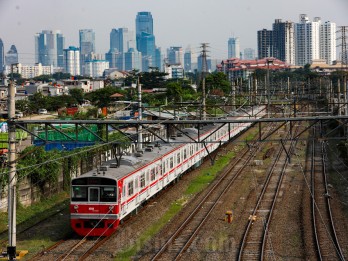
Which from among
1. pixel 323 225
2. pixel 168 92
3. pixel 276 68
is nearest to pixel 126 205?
pixel 323 225

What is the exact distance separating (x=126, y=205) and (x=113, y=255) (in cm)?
215

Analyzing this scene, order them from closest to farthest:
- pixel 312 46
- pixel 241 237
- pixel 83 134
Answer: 1. pixel 241 237
2. pixel 83 134
3. pixel 312 46

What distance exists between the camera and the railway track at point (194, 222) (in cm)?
1066

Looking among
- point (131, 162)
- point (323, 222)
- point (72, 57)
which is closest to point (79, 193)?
point (131, 162)

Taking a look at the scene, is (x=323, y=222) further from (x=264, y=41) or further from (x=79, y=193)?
(x=264, y=41)

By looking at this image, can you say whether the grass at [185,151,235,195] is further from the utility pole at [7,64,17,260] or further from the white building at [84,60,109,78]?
the white building at [84,60,109,78]

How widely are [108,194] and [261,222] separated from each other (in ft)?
12.3

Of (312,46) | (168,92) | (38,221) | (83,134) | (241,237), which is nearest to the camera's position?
(241,237)

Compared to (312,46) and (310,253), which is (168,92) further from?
(312,46)

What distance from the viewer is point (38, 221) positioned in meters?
13.9

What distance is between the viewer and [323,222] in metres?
13.0

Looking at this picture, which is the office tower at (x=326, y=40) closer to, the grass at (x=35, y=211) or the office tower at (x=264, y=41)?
the office tower at (x=264, y=41)

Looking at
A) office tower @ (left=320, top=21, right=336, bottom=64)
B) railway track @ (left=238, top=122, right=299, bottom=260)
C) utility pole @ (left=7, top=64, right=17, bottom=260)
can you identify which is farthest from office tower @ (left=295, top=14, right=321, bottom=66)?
utility pole @ (left=7, top=64, right=17, bottom=260)

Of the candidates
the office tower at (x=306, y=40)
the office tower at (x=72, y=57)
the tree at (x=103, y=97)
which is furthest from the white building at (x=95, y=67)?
the tree at (x=103, y=97)
